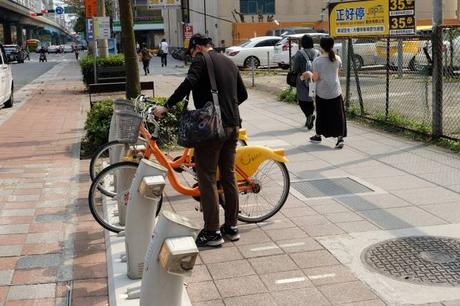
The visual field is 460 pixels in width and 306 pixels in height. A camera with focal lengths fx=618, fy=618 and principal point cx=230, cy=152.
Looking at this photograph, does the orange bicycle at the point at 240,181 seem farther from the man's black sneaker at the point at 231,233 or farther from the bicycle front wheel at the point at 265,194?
the man's black sneaker at the point at 231,233

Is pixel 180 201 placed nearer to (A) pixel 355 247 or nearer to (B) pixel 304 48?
(A) pixel 355 247

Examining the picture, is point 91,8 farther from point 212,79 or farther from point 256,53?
point 212,79

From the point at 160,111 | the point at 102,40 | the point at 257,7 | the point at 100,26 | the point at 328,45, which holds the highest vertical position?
the point at 257,7

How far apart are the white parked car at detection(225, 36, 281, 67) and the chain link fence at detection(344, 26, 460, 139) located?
1477 cm

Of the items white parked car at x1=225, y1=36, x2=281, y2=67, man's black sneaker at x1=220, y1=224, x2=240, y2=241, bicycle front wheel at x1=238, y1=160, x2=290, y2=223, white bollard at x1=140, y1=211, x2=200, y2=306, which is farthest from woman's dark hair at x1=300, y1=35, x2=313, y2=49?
white parked car at x1=225, y1=36, x2=281, y2=67

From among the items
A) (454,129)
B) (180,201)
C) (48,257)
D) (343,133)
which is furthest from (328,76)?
(48,257)

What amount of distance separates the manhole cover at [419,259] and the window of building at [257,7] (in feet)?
145

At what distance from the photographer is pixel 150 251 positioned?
3.04 meters

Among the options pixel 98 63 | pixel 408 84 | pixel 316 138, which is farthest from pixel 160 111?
pixel 98 63

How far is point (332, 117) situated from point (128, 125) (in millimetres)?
4289

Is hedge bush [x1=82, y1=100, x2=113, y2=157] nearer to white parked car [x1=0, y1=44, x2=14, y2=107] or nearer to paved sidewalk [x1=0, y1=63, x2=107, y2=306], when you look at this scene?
paved sidewalk [x1=0, y1=63, x2=107, y2=306]

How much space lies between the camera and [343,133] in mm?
9109

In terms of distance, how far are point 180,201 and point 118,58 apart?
47.8 ft

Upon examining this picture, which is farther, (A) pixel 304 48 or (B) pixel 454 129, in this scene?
(A) pixel 304 48
